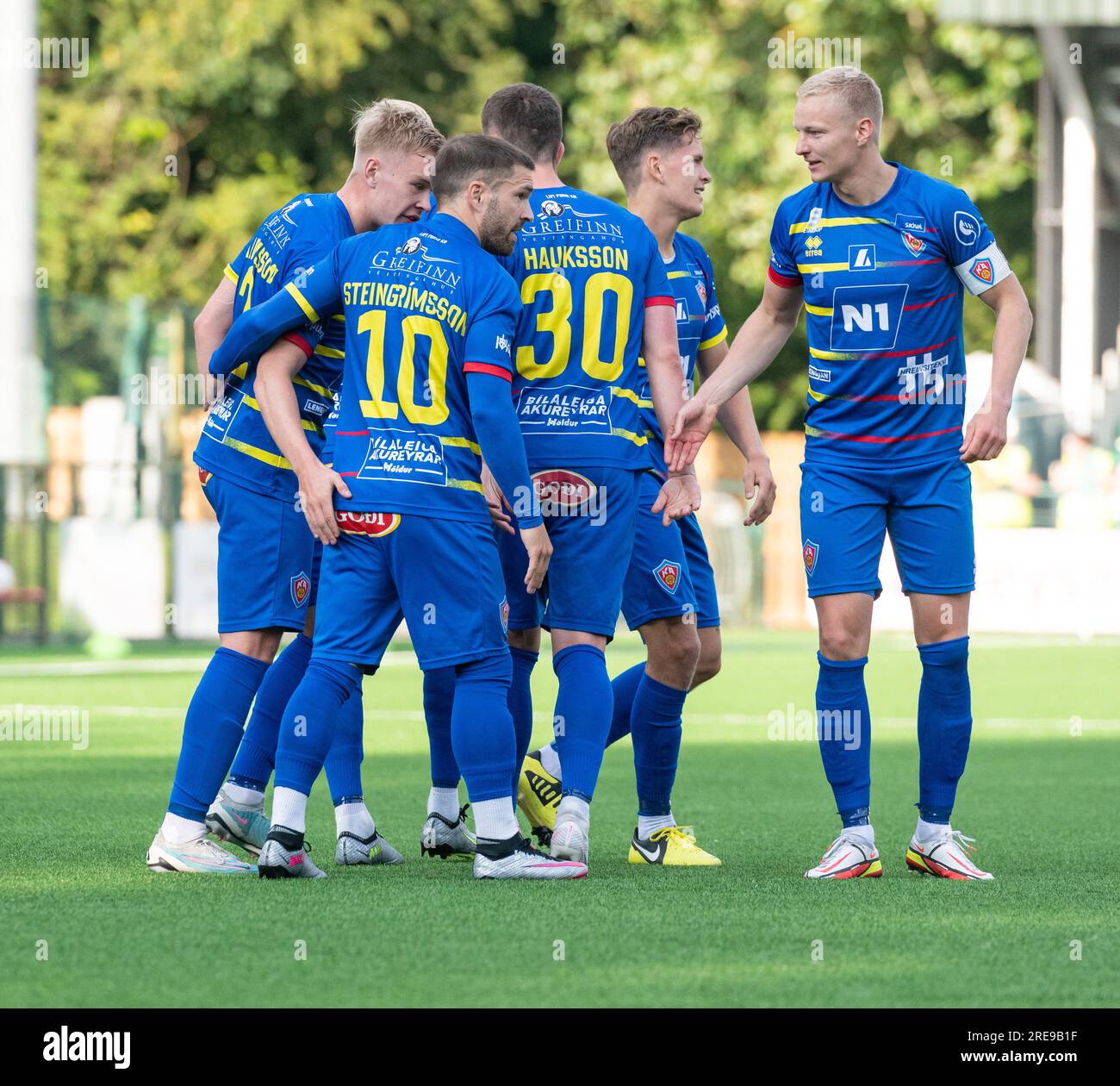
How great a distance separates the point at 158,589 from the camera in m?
21.0

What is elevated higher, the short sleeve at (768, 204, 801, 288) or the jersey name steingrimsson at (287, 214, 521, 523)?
the short sleeve at (768, 204, 801, 288)

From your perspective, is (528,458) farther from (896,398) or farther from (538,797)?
(538,797)

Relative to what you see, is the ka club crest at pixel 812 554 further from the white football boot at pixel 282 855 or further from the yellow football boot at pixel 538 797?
the white football boot at pixel 282 855

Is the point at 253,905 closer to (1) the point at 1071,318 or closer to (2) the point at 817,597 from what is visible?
(2) the point at 817,597

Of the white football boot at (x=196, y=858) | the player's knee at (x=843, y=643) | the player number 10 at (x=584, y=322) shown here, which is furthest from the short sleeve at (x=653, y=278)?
the white football boot at (x=196, y=858)

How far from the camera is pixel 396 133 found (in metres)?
6.36

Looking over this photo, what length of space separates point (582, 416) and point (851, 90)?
1270 mm

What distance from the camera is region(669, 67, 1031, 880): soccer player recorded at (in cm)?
640

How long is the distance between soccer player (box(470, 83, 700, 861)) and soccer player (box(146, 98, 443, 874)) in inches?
18.5

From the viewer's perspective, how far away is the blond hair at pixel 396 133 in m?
6.36

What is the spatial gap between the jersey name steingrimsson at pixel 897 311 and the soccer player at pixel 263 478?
1.28m

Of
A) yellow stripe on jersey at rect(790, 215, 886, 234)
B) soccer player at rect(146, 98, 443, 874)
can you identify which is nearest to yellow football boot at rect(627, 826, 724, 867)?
soccer player at rect(146, 98, 443, 874)

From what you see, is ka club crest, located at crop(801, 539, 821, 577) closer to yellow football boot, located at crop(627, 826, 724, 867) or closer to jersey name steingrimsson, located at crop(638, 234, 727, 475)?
jersey name steingrimsson, located at crop(638, 234, 727, 475)
